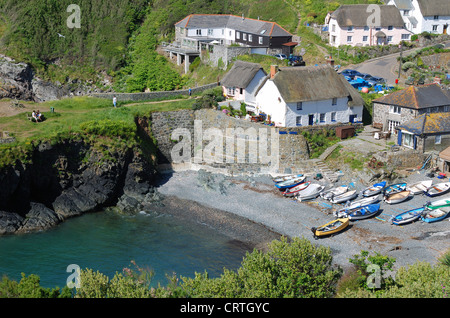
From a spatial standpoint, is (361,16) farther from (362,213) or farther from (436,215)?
(436,215)

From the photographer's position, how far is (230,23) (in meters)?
80.0

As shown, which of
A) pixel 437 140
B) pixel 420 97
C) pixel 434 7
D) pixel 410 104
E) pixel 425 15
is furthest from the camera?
pixel 434 7

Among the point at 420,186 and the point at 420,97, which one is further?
the point at 420,97

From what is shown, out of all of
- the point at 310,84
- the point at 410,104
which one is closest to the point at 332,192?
Answer: the point at 310,84

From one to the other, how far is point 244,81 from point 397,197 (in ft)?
74.6

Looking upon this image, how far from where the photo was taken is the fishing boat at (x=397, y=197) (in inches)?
1946

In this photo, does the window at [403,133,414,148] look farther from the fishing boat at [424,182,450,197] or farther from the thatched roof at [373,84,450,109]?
the fishing boat at [424,182,450,197]

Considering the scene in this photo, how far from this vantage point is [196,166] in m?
62.4

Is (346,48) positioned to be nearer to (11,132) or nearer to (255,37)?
(255,37)

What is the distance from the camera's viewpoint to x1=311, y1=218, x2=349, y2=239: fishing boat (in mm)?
45469

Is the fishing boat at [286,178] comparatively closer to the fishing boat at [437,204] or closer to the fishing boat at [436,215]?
the fishing boat at [437,204]

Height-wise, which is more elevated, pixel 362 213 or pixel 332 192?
pixel 332 192

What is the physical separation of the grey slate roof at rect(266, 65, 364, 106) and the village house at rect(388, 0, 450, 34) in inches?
1037

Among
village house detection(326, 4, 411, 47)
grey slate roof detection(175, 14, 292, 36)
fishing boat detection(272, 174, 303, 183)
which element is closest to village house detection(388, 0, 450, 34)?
village house detection(326, 4, 411, 47)
